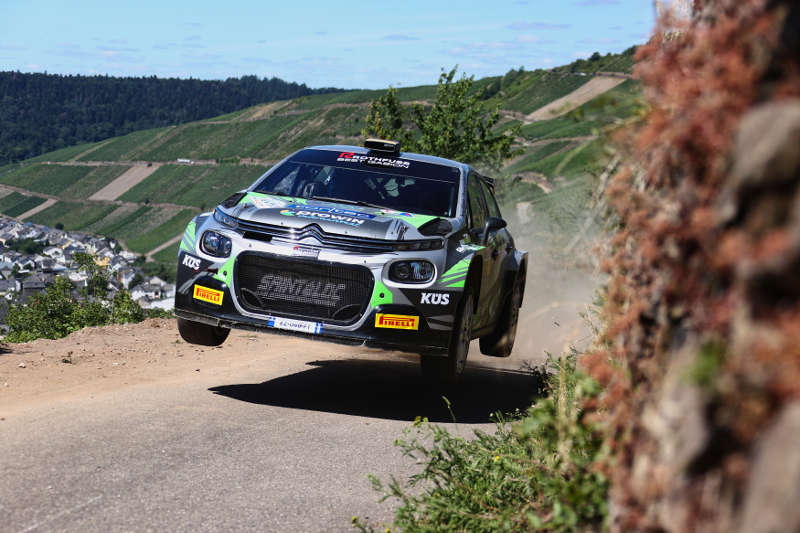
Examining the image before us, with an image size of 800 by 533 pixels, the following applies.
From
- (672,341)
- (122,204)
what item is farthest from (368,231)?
(122,204)

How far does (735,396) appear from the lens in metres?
1.75

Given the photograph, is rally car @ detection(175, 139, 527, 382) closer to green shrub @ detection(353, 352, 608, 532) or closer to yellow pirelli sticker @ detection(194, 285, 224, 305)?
yellow pirelli sticker @ detection(194, 285, 224, 305)

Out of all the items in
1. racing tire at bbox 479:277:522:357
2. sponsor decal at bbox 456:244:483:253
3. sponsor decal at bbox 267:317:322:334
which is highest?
sponsor decal at bbox 456:244:483:253

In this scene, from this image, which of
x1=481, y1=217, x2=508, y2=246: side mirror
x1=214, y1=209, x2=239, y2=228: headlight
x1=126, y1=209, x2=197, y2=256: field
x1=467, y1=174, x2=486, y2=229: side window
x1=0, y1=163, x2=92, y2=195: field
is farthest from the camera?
x1=0, y1=163, x2=92, y2=195: field

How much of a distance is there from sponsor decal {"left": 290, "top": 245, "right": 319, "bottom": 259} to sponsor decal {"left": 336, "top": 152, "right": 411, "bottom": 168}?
2126 millimetres

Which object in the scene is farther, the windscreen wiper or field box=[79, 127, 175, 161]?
field box=[79, 127, 175, 161]

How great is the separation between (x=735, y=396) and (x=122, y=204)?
517 feet

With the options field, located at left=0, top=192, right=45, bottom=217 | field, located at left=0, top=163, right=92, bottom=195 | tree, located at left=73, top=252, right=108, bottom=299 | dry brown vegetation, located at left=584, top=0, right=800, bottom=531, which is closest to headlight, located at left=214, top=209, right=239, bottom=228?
dry brown vegetation, located at left=584, top=0, right=800, bottom=531

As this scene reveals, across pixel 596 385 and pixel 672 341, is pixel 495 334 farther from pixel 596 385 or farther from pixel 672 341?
pixel 672 341

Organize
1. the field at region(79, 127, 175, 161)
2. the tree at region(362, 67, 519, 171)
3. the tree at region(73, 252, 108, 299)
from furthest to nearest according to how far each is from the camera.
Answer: the field at region(79, 127, 175, 161), the tree at region(73, 252, 108, 299), the tree at region(362, 67, 519, 171)

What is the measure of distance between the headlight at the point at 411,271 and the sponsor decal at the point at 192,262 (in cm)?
164

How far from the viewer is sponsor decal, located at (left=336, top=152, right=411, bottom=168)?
9.18 metres

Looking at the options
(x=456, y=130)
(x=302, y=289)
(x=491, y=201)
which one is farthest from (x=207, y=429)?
(x=456, y=130)

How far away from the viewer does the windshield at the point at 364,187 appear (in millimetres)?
8508
